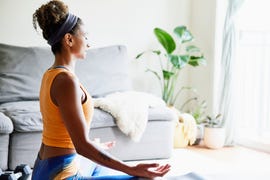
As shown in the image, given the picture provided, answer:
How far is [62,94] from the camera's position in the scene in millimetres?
1148

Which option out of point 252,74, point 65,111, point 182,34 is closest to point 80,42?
point 65,111

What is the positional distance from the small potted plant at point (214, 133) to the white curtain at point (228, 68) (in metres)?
0.12

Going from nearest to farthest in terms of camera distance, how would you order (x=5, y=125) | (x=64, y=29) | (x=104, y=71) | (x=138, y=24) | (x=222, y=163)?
(x=64, y=29) < (x=5, y=125) < (x=222, y=163) < (x=104, y=71) < (x=138, y=24)

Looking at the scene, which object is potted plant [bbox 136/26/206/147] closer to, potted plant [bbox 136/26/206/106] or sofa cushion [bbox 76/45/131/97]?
potted plant [bbox 136/26/206/106]

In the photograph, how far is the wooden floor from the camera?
2.69 meters

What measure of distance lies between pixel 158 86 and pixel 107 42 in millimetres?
792

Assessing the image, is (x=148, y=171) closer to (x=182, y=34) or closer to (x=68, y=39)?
(x=68, y=39)

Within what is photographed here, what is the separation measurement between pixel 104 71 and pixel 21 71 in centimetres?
79

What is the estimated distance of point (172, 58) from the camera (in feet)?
12.1

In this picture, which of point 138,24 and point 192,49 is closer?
point 192,49

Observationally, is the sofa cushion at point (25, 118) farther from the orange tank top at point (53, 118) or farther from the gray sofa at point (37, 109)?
the orange tank top at point (53, 118)

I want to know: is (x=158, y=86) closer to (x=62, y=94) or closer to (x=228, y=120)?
(x=228, y=120)

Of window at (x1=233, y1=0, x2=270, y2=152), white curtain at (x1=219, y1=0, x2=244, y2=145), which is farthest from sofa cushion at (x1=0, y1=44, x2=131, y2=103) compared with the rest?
window at (x1=233, y1=0, x2=270, y2=152)

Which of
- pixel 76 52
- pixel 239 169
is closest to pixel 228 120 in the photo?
pixel 239 169
